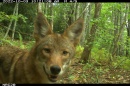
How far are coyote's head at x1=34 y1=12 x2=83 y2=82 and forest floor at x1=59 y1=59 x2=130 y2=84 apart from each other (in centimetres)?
303

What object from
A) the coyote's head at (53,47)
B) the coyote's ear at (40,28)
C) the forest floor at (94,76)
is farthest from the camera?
the forest floor at (94,76)

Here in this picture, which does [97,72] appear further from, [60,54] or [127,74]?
[60,54]

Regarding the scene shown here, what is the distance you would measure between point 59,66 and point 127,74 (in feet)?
23.1

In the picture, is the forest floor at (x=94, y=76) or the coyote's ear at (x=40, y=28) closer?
the coyote's ear at (x=40, y=28)

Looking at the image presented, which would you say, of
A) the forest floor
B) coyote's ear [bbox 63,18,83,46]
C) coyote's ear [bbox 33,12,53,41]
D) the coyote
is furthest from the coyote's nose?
the forest floor

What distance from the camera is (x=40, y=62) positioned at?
15.1 ft

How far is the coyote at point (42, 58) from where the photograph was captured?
4.53 m

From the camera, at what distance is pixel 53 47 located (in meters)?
4.73

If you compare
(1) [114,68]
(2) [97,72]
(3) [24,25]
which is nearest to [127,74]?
(1) [114,68]

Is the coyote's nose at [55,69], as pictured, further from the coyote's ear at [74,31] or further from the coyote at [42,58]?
the coyote's ear at [74,31]

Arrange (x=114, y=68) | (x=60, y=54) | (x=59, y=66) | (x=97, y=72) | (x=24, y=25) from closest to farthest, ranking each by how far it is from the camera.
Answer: (x=59, y=66), (x=60, y=54), (x=97, y=72), (x=114, y=68), (x=24, y=25)

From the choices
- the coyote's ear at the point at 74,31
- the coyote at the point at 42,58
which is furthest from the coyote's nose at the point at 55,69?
the coyote's ear at the point at 74,31

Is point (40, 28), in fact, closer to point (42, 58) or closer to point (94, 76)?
point (42, 58)

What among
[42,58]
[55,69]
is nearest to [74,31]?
[42,58]
